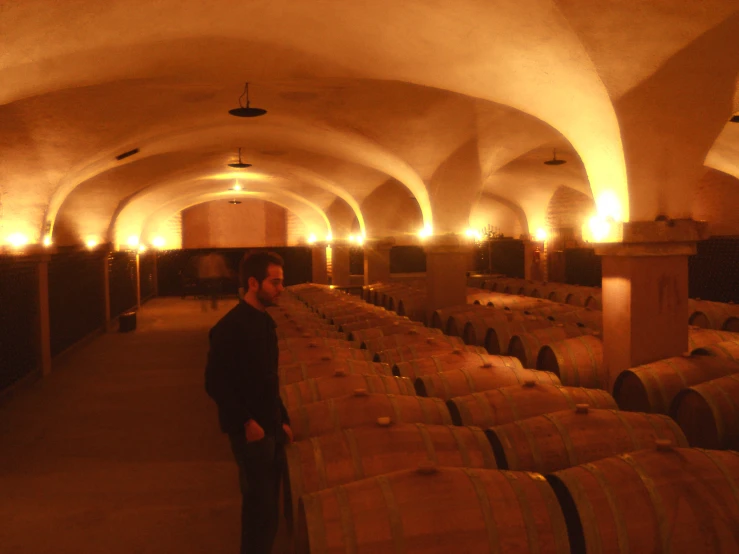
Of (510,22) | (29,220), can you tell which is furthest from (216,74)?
(29,220)

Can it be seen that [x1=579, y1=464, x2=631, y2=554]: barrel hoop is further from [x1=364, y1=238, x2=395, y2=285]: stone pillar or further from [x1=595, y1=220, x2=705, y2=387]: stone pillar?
[x1=364, y1=238, x2=395, y2=285]: stone pillar

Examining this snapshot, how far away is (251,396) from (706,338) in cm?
515

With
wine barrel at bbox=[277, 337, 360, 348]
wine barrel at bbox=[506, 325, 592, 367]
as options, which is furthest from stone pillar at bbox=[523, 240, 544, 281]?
wine barrel at bbox=[277, 337, 360, 348]

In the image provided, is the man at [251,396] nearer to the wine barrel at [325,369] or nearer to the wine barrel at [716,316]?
the wine barrel at [325,369]

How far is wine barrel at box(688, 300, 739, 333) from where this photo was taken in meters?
8.02

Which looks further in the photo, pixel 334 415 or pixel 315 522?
pixel 334 415

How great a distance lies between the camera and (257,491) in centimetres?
287

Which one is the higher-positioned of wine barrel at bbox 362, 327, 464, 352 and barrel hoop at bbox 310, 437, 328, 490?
wine barrel at bbox 362, 327, 464, 352

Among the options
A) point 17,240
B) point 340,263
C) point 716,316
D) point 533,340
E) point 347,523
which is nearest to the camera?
point 347,523

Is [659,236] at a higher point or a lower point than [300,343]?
higher

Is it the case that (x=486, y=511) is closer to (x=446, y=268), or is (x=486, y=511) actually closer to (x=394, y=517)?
(x=394, y=517)

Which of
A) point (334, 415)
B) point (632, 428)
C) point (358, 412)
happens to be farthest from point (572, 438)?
point (334, 415)

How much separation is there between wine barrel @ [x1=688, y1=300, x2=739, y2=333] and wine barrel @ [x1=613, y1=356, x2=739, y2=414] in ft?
12.4

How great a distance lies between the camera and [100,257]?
44.7 ft
